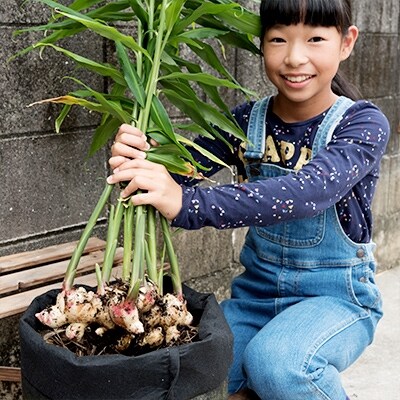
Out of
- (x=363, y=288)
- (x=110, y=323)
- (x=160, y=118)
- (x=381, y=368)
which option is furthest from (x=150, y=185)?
(x=381, y=368)

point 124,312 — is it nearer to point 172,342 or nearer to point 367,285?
point 172,342

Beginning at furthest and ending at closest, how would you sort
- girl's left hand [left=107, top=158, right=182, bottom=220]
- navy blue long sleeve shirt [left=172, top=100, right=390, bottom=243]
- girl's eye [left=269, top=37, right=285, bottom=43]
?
girl's eye [left=269, top=37, right=285, bottom=43]
navy blue long sleeve shirt [left=172, top=100, right=390, bottom=243]
girl's left hand [left=107, top=158, right=182, bottom=220]

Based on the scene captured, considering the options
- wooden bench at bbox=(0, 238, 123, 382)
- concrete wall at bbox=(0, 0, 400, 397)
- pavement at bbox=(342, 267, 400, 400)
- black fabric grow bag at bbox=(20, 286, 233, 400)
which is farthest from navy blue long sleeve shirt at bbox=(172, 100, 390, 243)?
pavement at bbox=(342, 267, 400, 400)

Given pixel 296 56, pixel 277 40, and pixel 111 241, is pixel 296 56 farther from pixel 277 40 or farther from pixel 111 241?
pixel 111 241

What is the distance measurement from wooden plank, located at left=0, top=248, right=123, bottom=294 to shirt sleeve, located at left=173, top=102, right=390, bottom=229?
607 millimetres

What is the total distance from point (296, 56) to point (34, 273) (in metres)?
1.05

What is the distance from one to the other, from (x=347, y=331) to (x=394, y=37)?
114 inches

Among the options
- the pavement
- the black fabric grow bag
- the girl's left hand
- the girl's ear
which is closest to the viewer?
the black fabric grow bag

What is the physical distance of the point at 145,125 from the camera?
1.89 m

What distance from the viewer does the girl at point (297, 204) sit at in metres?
1.88

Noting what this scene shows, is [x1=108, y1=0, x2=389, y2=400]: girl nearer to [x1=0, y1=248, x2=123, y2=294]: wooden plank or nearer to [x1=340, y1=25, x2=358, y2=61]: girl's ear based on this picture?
[x1=340, y1=25, x2=358, y2=61]: girl's ear

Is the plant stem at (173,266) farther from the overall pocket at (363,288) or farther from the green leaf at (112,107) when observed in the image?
the overall pocket at (363,288)

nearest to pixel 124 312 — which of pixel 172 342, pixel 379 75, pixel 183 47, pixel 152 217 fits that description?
pixel 172 342

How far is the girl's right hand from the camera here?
1.82 metres
